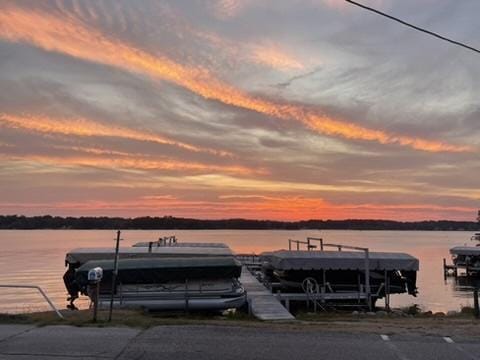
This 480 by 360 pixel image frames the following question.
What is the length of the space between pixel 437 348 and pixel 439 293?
130 feet

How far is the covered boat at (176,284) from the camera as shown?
70.0ft

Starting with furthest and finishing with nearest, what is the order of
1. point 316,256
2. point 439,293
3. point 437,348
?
point 439,293 < point 316,256 < point 437,348

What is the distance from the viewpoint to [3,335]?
34.9 ft

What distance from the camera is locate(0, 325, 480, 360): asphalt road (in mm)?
9281

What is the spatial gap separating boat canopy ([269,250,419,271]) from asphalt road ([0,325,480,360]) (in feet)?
53.2

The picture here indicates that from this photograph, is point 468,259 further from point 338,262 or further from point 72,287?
point 72,287

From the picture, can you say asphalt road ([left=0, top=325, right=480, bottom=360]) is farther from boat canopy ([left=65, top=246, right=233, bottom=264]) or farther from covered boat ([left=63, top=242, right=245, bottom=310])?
boat canopy ([left=65, top=246, right=233, bottom=264])

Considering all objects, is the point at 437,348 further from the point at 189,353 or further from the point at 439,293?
the point at 439,293

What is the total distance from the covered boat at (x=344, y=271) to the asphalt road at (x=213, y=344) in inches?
640

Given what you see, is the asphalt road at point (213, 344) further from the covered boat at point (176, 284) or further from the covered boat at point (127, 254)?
the covered boat at point (127, 254)

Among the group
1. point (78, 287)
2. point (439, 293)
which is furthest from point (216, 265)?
point (439, 293)

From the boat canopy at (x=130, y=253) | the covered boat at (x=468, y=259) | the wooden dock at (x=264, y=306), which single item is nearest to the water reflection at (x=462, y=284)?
the covered boat at (x=468, y=259)

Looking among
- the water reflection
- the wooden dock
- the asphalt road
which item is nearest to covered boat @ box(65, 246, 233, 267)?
the wooden dock

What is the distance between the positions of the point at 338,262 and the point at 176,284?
355 inches
